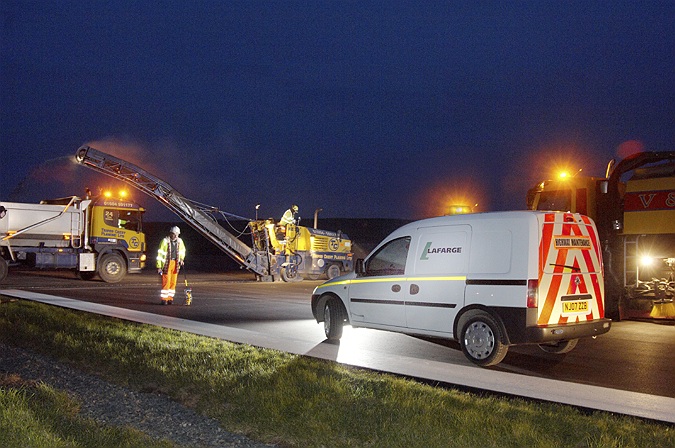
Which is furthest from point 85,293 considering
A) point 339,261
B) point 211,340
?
point 339,261

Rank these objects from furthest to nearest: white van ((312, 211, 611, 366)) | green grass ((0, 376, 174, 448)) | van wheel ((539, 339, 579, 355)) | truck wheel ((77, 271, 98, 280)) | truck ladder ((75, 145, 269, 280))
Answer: truck wheel ((77, 271, 98, 280)) < truck ladder ((75, 145, 269, 280)) < van wheel ((539, 339, 579, 355)) < white van ((312, 211, 611, 366)) < green grass ((0, 376, 174, 448))

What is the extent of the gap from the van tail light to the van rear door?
74 mm

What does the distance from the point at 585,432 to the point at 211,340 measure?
20.6 feet

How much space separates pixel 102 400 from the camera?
280 inches

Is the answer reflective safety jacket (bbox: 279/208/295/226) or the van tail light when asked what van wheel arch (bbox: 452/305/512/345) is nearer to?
the van tail light

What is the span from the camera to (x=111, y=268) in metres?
27.0

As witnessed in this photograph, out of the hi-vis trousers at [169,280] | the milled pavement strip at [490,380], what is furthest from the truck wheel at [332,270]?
the milled pavement strip at [490,380]

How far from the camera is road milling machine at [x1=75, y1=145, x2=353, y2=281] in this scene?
2702cm

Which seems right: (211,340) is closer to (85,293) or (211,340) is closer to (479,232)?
(479,232)

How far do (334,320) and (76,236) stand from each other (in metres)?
18.9

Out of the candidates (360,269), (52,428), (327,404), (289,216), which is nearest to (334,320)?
(360,269)

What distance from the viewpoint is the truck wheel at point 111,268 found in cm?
2670

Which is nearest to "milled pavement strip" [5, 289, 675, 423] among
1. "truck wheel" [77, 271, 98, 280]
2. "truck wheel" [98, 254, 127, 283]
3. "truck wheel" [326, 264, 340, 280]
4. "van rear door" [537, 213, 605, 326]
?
"van rear door" [537, 213, 605, 326]

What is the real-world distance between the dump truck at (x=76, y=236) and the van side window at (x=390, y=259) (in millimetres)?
18716
